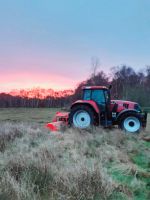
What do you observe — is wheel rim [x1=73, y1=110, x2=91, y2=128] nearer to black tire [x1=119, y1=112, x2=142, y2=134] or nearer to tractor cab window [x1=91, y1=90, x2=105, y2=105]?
tractor cab window [x1=91, y1=90, x2=105, y2=105]

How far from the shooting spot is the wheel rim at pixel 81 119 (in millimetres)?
9416

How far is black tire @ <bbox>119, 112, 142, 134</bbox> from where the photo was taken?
9234 mm

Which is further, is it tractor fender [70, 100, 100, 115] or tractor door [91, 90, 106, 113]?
tractor door [91, 90, 106, 113]

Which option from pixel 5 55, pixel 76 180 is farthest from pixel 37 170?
pixel 5 55

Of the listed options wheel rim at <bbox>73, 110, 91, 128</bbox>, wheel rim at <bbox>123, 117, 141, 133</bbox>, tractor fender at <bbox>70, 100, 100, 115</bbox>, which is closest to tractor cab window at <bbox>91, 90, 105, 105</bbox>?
tractor fender at <bbox>70, 100, 100, 115</bbox>

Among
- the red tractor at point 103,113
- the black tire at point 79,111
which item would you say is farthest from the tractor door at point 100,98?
the black tire at point 79,111

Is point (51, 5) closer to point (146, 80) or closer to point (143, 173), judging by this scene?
point (143, 173)

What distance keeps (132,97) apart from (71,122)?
89.0 ft

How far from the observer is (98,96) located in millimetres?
9586

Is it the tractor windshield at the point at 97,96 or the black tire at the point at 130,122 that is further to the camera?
the tractor windshield at the point at 97,96

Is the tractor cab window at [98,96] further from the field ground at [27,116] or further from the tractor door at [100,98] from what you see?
the field ground at [27,116]

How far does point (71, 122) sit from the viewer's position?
948 cm

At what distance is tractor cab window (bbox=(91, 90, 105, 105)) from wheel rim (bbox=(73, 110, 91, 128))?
752mm

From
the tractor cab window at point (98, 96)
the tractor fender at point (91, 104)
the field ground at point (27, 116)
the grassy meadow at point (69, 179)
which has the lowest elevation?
the field ground at point (27, 116)
